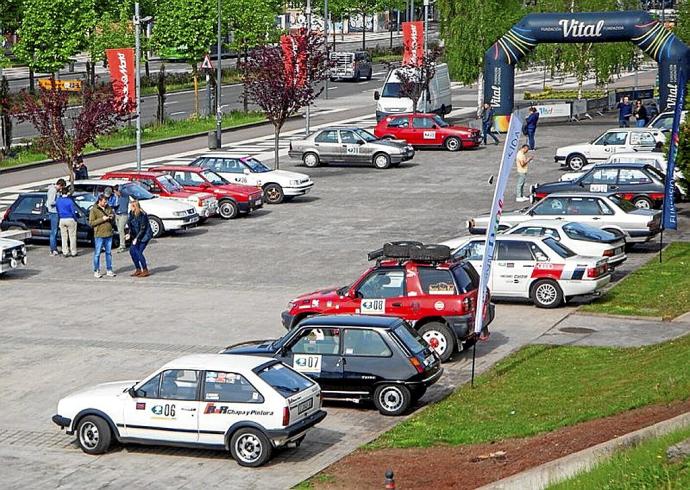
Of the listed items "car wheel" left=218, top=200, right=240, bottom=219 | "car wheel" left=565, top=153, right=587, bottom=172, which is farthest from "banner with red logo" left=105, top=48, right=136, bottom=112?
"car wheel" left=565, top=153, right=587, bottom=172

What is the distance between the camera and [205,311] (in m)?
25.8

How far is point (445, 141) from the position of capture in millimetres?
52406

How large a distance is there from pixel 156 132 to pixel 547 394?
42.2 metres

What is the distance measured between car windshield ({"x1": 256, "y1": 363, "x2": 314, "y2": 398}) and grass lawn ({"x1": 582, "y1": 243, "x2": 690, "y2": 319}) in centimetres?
983

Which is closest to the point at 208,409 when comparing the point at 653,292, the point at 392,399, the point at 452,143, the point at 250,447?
the point at 250,447

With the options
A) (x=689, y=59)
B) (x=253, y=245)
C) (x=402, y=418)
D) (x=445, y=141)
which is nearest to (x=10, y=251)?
(x=253, y=245)

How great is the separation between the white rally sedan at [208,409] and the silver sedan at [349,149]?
30.7 metres

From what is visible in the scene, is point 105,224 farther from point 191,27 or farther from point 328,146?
point 191,27

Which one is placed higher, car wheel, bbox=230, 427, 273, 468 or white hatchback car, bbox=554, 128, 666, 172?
white hatchback car, bbox=554, 128, 666, 172

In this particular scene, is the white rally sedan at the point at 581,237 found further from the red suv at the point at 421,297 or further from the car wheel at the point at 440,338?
the car wheel at the point at 440,338

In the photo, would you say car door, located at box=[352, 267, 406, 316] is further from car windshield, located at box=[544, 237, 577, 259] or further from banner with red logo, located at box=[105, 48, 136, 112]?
banner with red logo, located at box=[105, 48, 136, 112]

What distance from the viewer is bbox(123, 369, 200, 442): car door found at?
16.6 metres

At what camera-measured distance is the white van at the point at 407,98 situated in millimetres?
60231

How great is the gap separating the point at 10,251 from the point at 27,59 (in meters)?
40.2
